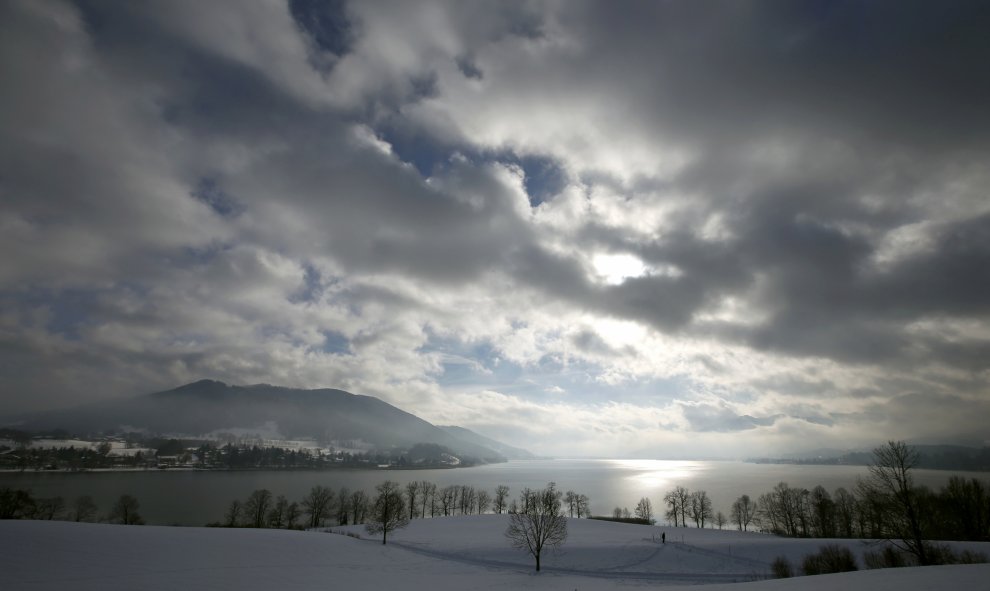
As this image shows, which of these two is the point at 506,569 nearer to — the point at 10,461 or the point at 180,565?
the point at 180,565

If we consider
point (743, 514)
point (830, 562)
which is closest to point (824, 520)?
point (743, 514)

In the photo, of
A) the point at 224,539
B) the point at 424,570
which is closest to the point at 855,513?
the point at 424,570

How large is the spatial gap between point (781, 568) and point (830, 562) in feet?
13.8

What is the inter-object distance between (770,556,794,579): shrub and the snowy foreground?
0.94 m

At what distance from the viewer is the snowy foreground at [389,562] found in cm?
2439

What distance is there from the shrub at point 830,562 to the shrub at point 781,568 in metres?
1.25

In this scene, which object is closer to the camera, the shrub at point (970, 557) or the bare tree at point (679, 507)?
the shrub at point (970, 557)

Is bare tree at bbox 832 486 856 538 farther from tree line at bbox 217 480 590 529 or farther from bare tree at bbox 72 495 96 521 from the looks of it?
bare tree at bbox 72 495 96 521

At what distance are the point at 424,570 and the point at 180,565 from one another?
1954cm

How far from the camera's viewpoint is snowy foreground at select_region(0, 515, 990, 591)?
80.0ft

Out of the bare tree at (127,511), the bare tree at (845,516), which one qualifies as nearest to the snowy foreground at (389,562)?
the bare tree at (845,516)

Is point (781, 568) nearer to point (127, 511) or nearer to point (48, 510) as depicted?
point (127, 511)

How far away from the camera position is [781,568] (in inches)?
1564

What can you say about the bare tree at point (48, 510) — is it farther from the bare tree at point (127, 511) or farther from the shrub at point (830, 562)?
the shrub at point (830, 562)
